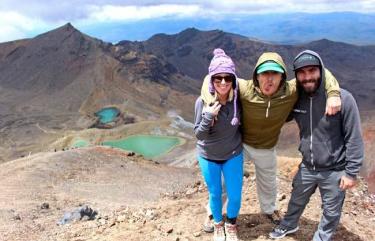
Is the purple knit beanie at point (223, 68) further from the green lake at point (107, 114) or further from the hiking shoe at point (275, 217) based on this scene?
the green lake at point (107, 114)

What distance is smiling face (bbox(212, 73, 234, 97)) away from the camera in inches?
220

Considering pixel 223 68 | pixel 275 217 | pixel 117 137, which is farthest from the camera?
pixel 117 137

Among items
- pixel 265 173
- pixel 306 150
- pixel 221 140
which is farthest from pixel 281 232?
pixel 221 140

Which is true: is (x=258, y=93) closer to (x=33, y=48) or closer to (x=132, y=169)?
(x=132, y=169)

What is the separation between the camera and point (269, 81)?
5.58 metres

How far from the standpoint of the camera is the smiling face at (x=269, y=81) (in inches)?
219

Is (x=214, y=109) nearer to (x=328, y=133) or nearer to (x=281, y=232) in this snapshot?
(x=328, y=133)

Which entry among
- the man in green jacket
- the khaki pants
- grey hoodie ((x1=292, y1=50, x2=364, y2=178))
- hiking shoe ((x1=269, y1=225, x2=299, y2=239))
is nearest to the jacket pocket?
grey hoodie ((x1=292, y1=50, x2=364, y2=178))

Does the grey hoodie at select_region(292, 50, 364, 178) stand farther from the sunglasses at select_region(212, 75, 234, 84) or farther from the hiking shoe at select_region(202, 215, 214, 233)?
the hiking shoe at select_region(202, 215, 214, 233)

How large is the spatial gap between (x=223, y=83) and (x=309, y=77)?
0.93 meters

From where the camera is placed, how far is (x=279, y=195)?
8.75m

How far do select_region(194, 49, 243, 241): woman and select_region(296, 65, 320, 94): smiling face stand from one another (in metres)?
0.73

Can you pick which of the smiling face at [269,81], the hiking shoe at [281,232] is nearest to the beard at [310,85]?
the smiling face at [269,81]

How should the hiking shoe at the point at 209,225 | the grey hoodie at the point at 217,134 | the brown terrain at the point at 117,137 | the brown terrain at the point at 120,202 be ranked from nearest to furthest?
the grey hoodie at the point at 217,134 < the hiking shoe at the point at 209,225 < the brown terrain at the point at 120,202 < the brown terrain at the point at 117,137
